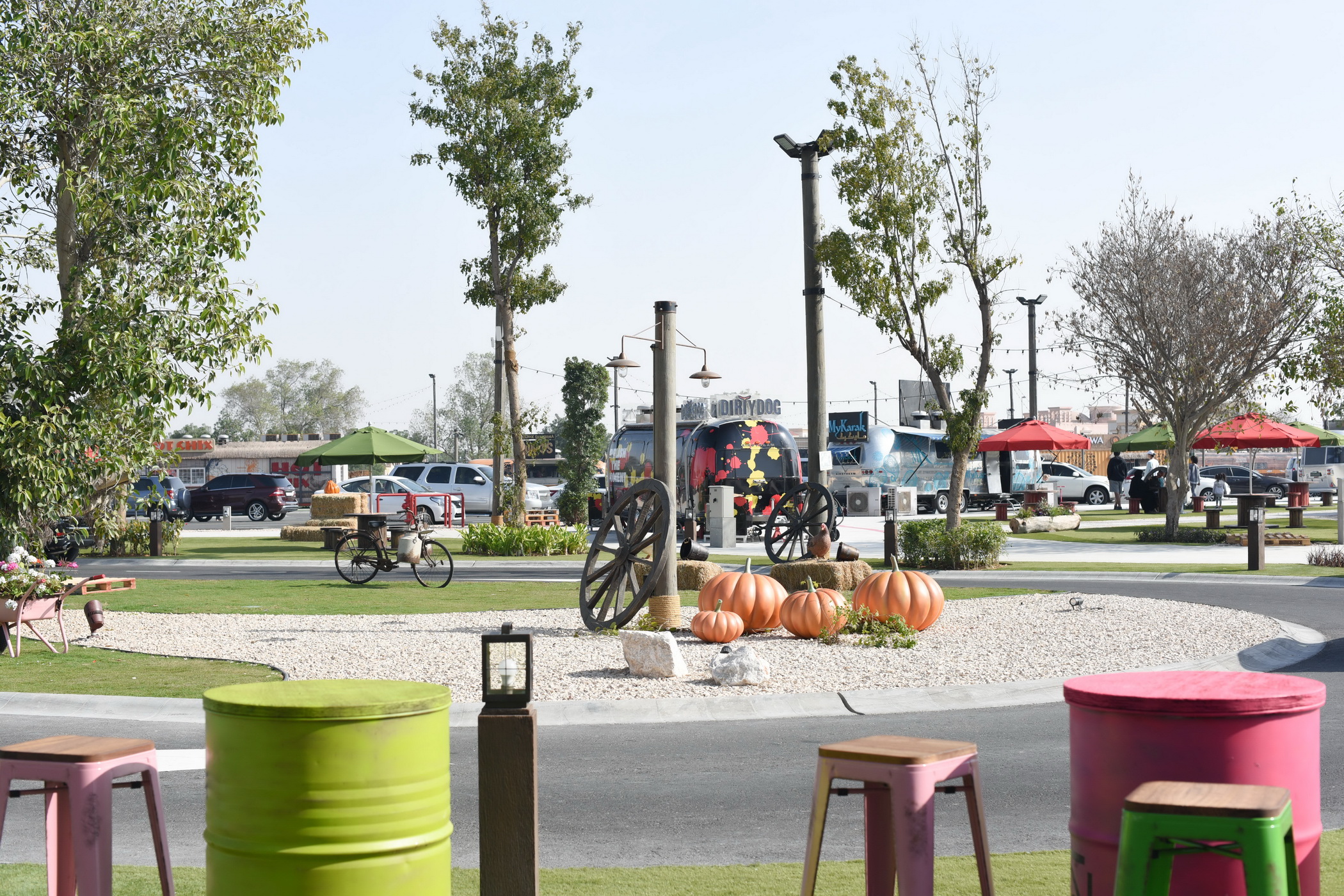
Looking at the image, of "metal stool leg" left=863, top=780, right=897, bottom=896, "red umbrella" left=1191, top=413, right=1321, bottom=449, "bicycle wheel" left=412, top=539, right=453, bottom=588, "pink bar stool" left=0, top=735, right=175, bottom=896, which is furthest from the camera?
"red umbrella" left=1191, top=413, right=1321, bottom=449

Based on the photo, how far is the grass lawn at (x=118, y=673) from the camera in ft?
32.6

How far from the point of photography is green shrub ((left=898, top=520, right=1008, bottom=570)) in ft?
70.7

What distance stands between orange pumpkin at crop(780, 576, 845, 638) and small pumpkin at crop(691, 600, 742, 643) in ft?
1.64

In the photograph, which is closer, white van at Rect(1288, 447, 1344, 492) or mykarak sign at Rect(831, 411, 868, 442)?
mykarak sign at Rect(831, 411, 868, 442)

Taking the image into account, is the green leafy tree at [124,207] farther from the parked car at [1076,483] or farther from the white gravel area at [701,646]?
the parked car at [1076,483]

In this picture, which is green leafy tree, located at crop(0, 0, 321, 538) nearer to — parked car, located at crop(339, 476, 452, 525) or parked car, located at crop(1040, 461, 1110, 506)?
parked car, located at crop(339, 476, 452, 525)

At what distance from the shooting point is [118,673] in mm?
10750

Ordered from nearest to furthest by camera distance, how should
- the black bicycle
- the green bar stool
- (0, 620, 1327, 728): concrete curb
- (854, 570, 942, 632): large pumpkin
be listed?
the green bar stool < (0, 620, 1327, 728): concrete curb < (854, 570, 942, 632): large pumpkin < the black bicycle

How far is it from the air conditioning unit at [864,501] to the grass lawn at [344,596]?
19.8 meters

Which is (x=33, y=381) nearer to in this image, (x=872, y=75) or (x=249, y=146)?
(x=249, y=146)

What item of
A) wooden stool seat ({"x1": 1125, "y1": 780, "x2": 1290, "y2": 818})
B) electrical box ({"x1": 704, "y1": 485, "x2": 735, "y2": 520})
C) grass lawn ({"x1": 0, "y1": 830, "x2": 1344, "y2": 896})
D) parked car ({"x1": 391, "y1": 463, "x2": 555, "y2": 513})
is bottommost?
grass lawn ({"x1": 0, "y1": 830, "x2": 1344, "y2": 896})

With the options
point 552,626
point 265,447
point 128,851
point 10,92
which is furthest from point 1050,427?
point 265,447

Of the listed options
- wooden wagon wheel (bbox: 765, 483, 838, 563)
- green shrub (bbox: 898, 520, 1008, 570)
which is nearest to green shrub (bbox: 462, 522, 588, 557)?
wooden wagon wheel (bbox: 765, 483, 838, 563)

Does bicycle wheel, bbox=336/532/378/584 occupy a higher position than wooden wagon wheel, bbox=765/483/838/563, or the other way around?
wooden wagon wheel, bbox=765/483/838/563
